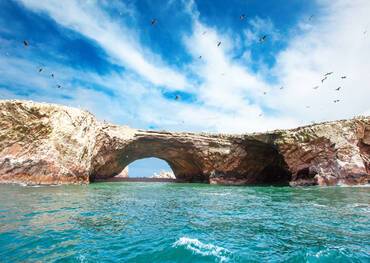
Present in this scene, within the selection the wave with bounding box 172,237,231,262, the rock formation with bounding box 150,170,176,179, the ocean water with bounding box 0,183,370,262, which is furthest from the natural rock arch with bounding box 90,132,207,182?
the wave with bounding box 172,237,231,262

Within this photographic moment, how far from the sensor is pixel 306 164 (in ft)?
114

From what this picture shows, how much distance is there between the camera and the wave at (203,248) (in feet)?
23.1

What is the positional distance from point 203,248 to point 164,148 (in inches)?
1405

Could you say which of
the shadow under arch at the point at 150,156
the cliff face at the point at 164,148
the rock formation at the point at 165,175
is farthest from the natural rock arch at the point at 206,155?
the rock formation at the point at 165,175

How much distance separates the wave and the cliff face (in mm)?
25546

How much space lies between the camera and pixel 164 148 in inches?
1695

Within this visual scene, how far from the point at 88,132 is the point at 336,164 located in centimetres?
2757

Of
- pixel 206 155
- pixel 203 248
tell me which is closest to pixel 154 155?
pixel 206 155

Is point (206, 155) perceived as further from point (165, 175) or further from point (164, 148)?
point (165, 175)

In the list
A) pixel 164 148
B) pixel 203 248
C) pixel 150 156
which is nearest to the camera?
pixel 203 248

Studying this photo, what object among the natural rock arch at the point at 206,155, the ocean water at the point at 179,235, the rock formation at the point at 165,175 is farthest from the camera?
the rock formation at the point at 165,175

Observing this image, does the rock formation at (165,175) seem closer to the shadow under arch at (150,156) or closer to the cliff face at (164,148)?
the shadow under arch at (150,156)

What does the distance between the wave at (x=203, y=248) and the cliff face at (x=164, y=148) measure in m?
25.5

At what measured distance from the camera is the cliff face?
3016cm
